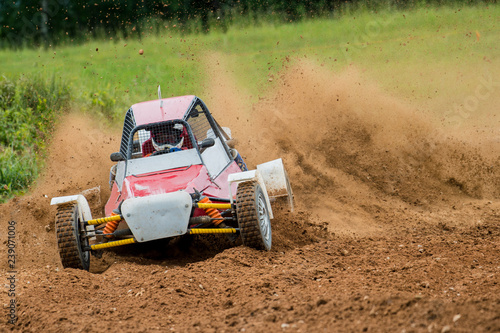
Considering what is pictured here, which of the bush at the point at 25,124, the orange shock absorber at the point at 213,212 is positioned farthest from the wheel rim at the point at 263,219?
the bush at the point at 25,124

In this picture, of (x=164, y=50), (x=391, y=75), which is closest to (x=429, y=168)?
(x=391, y=75)

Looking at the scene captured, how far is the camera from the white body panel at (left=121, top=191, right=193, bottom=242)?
6.08 metres

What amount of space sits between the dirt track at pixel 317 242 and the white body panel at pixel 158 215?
420 millimetres

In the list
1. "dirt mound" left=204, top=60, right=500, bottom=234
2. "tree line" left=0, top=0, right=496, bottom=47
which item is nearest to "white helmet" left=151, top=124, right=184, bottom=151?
"dirt mound" left=204, top=60, right=500, bottom=234

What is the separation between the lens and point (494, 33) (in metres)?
17.2

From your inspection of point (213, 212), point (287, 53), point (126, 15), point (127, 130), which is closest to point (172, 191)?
point (213, 212)

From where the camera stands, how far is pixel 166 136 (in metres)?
8.02

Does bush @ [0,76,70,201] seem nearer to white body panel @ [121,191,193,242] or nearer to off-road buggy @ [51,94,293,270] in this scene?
off-road buggy @ [51,94,293,270]

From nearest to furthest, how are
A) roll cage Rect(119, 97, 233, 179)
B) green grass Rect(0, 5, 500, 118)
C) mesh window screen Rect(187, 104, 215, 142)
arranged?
roll cage Rect(119, 97, 233, 179) → mesh window screen Rect(187, 104, 215, 142) → green grass Rect(0, 5, 500, 118)

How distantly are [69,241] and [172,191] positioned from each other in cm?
129

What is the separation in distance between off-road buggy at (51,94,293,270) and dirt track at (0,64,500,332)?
0.34 meters

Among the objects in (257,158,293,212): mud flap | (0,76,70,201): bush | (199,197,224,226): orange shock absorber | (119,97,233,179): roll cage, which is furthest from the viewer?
(0,76,70,201): bush

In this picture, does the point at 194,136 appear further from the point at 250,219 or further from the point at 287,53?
the point at 287,53

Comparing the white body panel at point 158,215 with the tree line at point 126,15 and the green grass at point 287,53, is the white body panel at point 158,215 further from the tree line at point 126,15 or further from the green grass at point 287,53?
the tree line at point 126,15
